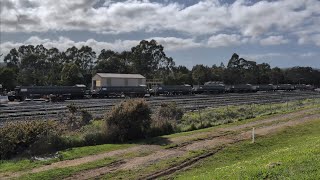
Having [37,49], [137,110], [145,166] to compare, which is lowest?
[145,166]

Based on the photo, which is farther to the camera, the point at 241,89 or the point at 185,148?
the point at 241,89

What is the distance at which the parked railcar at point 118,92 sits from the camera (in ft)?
241

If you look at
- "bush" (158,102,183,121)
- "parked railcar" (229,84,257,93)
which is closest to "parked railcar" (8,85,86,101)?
"bush" (158,102,183,121)

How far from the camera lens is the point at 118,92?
75625 millimetres

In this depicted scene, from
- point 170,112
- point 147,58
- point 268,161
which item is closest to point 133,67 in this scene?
point 147,58

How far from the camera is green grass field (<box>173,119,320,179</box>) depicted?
1109 centimetres

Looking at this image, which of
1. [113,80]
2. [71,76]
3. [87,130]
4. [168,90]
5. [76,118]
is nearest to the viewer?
[87,130]

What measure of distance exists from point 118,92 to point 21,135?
2188 inches

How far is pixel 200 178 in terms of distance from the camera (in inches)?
499

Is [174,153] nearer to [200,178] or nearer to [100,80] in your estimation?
[200,178]

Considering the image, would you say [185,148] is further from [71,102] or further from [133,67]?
[133,67]

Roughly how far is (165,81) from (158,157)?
309ft

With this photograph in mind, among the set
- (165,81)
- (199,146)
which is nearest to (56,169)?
(199,146)

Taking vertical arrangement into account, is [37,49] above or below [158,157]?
above
